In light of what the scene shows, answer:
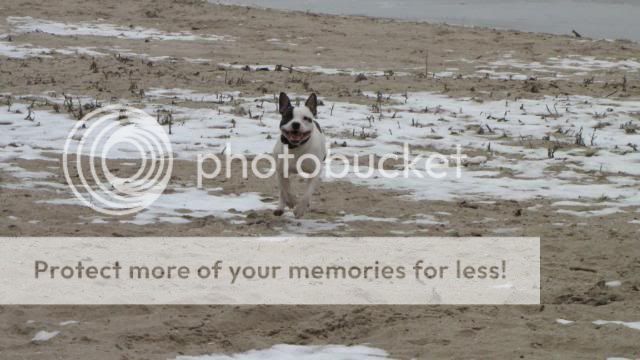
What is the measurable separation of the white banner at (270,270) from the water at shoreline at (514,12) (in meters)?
19.7

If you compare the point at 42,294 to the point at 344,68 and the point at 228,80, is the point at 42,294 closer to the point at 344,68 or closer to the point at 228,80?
the point at 228,80

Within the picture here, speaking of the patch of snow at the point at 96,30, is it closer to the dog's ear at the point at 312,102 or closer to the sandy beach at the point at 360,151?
the sandy beach at the point at 360,151

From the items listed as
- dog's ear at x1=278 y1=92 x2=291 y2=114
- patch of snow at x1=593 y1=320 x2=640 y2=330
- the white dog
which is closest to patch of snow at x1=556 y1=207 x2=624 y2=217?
the white dog

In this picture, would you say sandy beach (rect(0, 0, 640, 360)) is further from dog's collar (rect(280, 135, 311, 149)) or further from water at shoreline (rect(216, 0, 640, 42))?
water at shoreline (rect(216, 0, 640, 42))

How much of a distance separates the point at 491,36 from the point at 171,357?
19.8 meters

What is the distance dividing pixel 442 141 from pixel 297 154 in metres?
4.09

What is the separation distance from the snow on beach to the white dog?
0.43 metres

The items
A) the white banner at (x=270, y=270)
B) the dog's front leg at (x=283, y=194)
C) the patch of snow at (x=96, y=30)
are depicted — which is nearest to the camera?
the white banner at (x=270, y=270)

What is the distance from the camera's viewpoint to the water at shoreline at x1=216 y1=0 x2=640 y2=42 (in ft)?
94.7

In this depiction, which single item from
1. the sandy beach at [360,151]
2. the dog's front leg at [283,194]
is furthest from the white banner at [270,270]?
the dog's front leg at [283,194]

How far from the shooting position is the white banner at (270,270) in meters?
6.81

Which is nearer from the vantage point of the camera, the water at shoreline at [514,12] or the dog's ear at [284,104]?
the dog's ear at [284,104]

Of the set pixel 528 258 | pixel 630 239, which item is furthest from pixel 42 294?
pixel 630 239

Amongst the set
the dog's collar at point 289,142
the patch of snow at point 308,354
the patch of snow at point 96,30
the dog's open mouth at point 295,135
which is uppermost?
the patch of snow at point 96,30
